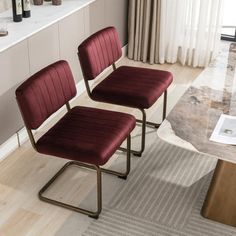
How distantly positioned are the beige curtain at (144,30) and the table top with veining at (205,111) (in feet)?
5.27

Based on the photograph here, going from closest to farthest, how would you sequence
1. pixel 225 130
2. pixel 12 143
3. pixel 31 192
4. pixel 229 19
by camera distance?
pixel 225 130 → pixel 31 192 → pixel 12 143 → pixel 229 19

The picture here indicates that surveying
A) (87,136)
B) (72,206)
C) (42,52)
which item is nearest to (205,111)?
(87,136)

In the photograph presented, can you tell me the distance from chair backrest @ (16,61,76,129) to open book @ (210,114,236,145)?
0.93m

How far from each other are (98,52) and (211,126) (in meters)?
1.14

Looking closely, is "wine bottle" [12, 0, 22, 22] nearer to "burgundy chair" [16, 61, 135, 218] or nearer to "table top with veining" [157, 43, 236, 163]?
"burgundy chair" [16, 61, 135, 218]

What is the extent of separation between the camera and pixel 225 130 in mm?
2357

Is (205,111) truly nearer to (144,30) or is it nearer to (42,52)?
(42,52)

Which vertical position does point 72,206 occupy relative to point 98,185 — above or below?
below

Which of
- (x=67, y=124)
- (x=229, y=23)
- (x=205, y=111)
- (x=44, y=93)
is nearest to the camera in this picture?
(x=205, y=111)

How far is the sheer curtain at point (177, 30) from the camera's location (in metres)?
4.55

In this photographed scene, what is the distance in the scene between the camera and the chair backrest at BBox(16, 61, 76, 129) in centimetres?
253

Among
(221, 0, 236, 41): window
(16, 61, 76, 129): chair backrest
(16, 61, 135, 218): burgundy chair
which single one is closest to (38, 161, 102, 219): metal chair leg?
(16, 61, 135, 218): burgundy chair

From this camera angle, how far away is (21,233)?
2697 mm

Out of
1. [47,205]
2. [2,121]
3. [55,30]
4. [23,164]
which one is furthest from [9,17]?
[47,205]
